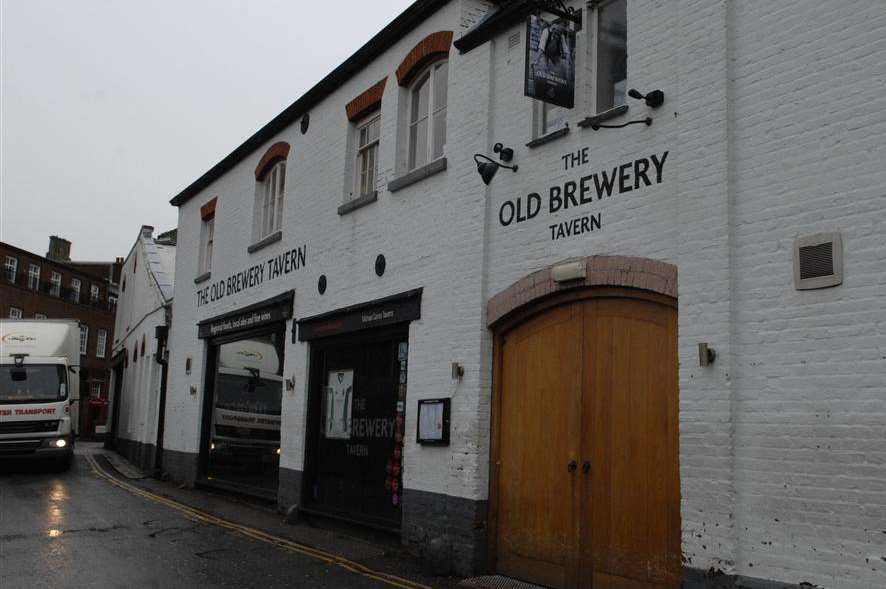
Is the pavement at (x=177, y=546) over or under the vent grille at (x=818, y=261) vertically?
under

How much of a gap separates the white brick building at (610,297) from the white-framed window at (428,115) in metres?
0.04

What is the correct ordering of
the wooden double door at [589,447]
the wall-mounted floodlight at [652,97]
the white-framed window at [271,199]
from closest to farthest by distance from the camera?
the wooden double door at [589,447] → the wall-mounted floodlight at [652,97] → the white-framed window at [271,199]

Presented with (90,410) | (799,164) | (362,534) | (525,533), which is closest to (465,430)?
(525,533)

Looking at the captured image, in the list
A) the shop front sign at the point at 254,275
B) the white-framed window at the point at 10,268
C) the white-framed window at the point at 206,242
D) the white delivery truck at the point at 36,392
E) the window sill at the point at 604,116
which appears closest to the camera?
the window sill at the point at 604,116

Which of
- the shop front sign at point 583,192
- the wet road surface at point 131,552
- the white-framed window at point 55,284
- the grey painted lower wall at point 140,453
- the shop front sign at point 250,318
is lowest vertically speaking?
the wet road surface at point 131,552

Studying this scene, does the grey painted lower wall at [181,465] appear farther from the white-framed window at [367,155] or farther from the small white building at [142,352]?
the white-framed window at [367,155]

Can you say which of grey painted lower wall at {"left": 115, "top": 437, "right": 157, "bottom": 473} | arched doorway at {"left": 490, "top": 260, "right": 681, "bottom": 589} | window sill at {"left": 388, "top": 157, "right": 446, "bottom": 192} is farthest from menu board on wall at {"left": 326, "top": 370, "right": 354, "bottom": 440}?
grey painted lower wall at {"left": 115, "top": 437, "right": 157, "bottom": 473}

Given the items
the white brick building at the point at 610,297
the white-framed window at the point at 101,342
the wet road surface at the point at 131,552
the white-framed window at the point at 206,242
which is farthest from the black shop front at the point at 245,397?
the white-framed window at the point at 101,342

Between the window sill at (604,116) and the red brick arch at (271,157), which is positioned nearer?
the window sill at (604,116)

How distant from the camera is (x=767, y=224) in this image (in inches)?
264

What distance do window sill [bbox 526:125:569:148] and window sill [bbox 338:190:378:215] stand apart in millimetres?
3503

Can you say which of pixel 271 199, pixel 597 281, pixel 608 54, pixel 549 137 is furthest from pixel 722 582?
pixel 271 199

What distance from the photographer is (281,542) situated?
1141cm

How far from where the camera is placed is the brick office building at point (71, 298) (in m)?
49.2
